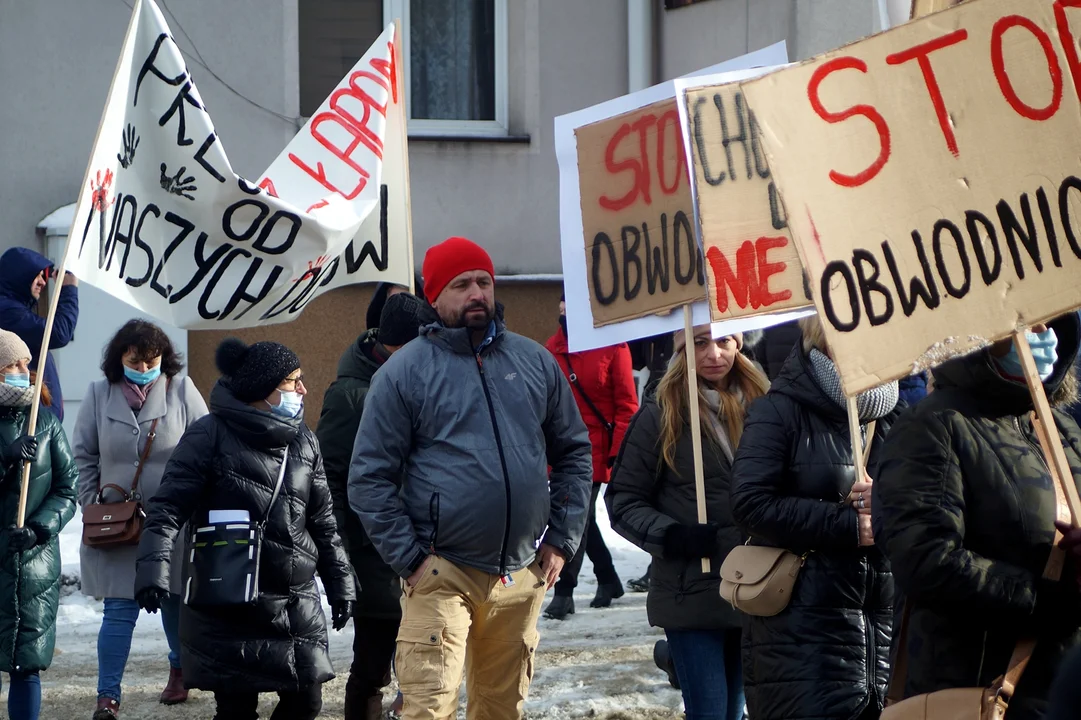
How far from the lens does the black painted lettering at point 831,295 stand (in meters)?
3.28

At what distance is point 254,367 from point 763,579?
216cm

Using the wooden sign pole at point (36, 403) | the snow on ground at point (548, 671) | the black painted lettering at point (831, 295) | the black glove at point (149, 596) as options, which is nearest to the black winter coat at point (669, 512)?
the snow on ground at point (548, 671)

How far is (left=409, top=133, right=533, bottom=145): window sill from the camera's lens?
39.9 feet

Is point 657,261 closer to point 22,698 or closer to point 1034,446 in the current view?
point 1034,446

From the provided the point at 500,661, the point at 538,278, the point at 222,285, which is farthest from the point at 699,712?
the point at 538,278

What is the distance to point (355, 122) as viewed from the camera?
7.17 m

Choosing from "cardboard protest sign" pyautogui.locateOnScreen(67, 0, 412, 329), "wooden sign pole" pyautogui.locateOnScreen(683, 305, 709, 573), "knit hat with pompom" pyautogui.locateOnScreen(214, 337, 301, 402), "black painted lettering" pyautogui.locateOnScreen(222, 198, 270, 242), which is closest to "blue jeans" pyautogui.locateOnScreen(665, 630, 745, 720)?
"wooden sign pole" pyautogui.locateOnScreen(683, 305, 709, 573)

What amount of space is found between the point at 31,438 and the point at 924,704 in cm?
406

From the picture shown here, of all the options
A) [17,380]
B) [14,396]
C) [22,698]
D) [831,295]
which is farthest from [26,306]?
[831,295]

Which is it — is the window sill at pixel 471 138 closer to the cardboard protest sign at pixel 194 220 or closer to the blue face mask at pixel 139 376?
the cardboard protest sign at pixel 194 220

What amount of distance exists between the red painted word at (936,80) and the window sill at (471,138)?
354 inches

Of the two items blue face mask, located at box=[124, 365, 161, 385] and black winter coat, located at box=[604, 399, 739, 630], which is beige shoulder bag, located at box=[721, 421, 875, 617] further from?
blue face mask, located at box=[124, 365, 161, 385]

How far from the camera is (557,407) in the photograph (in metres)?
5.26

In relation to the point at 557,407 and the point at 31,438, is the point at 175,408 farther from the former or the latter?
the point at 557,407
